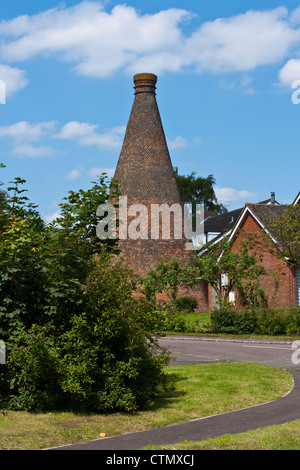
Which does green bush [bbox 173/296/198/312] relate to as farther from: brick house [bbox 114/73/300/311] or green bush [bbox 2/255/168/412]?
green bush [bbox 2/255/168/412]

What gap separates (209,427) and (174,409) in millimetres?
1705

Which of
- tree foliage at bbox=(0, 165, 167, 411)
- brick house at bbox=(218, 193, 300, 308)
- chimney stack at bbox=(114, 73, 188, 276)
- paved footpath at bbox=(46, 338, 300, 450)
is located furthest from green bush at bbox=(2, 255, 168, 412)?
chimney stack at bbox=(114, 73, 188, 276)

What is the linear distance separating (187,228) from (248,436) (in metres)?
42.2

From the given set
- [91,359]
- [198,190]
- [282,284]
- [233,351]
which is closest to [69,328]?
[91,359]

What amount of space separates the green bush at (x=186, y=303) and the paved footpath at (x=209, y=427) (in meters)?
33.9

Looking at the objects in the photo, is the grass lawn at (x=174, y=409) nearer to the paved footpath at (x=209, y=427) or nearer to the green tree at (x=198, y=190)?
the paved footpath at (x=209, y=427)

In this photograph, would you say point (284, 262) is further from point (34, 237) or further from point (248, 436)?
point (248, 436)

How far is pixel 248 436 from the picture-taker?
9.30 m

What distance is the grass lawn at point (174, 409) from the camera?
32.2 feet

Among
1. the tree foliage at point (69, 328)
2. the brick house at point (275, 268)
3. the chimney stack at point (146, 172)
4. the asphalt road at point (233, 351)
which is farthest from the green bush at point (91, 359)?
the chimney stack at point (146, 172)

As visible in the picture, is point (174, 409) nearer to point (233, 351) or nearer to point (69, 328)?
point (69, 328)

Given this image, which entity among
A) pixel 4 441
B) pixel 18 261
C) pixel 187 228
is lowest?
pixel 4 441

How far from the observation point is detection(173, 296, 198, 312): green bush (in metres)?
47.0

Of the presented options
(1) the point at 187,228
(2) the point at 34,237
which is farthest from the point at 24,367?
(1) the point at 187,228
